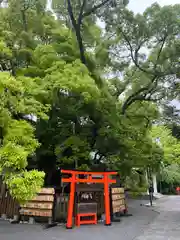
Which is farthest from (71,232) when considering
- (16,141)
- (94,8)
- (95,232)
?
(94,8)

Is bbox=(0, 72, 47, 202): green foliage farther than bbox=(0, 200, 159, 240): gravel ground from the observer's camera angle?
No

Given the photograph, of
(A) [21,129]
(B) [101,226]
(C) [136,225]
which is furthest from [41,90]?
(C) [136,225]

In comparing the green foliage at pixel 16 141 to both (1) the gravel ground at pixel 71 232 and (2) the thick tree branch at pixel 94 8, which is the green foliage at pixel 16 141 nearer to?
(1) the gravel ground at pixel 71 232

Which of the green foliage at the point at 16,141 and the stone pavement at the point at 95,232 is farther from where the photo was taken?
the stone pavement at the point at 95,232

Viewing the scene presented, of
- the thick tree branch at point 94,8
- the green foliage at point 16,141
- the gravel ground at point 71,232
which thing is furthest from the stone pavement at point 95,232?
the thick tree branch at point 94,8

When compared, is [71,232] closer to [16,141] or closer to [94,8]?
[16,141]

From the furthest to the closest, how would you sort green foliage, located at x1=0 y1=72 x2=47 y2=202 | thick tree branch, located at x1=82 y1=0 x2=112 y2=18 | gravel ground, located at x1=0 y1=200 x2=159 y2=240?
thick tree branch, located at x1=82 y1=0 x2=112 y2=18 < gravel ground, located at x1=0 y1=200 x2=159 y2=240 < green foliage, located at x1=0 y1=72 x2=47 y2=202

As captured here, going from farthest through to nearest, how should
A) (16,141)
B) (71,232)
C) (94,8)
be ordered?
(94,8) < (71,232) < (16,141)

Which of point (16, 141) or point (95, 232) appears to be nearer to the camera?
point (16, 141)

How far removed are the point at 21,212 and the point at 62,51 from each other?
21.6 ft

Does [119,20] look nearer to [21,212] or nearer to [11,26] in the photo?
[11,26]

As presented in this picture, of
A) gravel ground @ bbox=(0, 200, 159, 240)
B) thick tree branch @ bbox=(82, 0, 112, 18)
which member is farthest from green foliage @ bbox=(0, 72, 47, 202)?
thick tree branch @ bbox=(82, 0, 112, 18)

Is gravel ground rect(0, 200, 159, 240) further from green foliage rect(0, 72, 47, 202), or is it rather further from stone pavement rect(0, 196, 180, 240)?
green foliage rect(0, 72, 47, 202)

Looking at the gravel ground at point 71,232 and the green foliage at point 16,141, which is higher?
the green foliage at point 16,141
